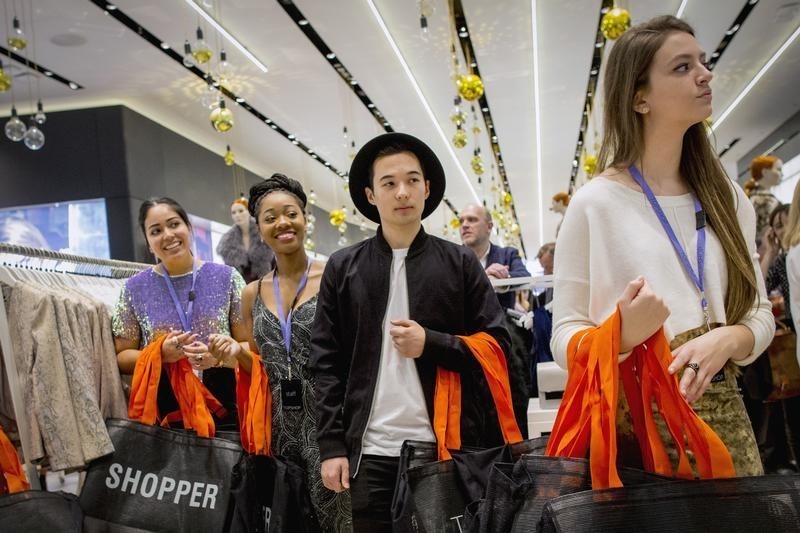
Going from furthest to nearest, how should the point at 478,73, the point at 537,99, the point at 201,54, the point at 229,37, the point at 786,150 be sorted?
the point at 786,150, the point at 537,99, the point at 478,73, the point at 229,37, the point at 201,54

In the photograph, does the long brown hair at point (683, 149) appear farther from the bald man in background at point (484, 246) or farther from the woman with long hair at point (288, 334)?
the bald man in background at point (484, 246)

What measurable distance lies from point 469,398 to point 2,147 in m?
9.95

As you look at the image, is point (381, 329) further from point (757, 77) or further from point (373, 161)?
point (757, 77)

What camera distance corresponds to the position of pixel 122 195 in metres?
9.48

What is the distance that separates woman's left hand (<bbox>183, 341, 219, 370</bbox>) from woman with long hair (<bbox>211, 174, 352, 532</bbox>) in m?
0.07

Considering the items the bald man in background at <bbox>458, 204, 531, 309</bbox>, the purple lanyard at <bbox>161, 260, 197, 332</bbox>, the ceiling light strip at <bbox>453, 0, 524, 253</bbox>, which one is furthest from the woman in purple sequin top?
the ceiling light strip at <bbox>453, 0, 524, 253</bbox>

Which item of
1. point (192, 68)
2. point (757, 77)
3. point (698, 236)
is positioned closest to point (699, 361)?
point (698, 236)

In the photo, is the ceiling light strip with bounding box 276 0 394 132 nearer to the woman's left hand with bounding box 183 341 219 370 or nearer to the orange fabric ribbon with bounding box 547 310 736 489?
the woman's left hand with bounding box 183 341 219 370

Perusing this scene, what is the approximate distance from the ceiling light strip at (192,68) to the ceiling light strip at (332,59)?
1.34 metres

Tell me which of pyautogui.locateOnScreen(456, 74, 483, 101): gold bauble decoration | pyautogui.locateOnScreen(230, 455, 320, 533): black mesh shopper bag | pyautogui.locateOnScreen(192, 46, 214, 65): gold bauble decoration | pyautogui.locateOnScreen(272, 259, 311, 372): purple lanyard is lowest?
pyautogui.locateOnScreen(230, 455, 320, 533): black mesh shopper bag

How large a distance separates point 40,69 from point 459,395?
8.42m

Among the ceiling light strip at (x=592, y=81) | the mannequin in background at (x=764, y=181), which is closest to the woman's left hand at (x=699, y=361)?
the mannequin in background at (x=764, y=181)

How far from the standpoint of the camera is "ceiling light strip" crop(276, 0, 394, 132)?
7.47 meters

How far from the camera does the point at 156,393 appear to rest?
101 inches
